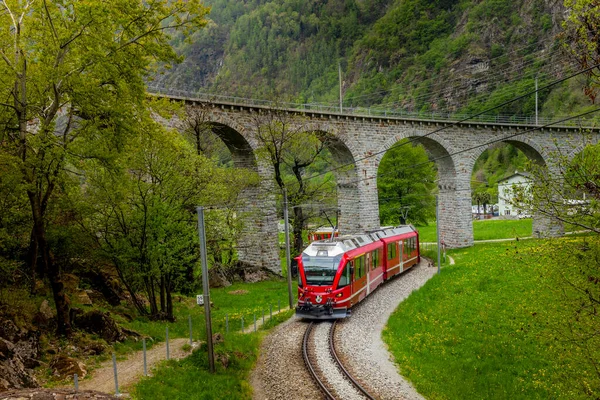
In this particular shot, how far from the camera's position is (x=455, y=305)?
18.4m

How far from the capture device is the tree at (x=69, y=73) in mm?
12000

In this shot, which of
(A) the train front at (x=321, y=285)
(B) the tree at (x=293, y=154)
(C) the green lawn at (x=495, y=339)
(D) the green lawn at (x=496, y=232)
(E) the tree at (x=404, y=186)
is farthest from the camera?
(D) the green lawn at (x=496, y=232)

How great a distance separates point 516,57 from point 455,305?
8108 centimetres

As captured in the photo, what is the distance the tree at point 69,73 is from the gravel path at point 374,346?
817cm

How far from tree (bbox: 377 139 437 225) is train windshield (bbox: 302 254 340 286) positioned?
2598cm

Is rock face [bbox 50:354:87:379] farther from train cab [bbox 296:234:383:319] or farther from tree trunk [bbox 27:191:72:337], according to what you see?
train cab [bbox 296:234:383:319]

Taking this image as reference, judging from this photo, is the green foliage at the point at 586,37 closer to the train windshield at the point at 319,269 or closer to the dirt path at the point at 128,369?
the train windshield at the point at 319,269

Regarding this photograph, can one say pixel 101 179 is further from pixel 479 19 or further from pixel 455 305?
pixel 479 19

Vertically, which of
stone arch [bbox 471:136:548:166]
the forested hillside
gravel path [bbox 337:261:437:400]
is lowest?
gravel path [bbox 337:261:437:400]

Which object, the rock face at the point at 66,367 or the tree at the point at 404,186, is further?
the tree at the point at 404,186

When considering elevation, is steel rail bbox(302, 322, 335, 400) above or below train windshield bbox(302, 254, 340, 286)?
below

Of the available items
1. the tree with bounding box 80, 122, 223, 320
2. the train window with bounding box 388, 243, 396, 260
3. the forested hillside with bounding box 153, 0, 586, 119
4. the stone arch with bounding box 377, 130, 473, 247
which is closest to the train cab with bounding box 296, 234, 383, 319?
the tree with bounding box 80, 122, 223, 320

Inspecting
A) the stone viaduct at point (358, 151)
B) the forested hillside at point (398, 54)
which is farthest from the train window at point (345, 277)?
the forested hillside at point (398, 54)

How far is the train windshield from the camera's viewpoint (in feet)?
58.6
